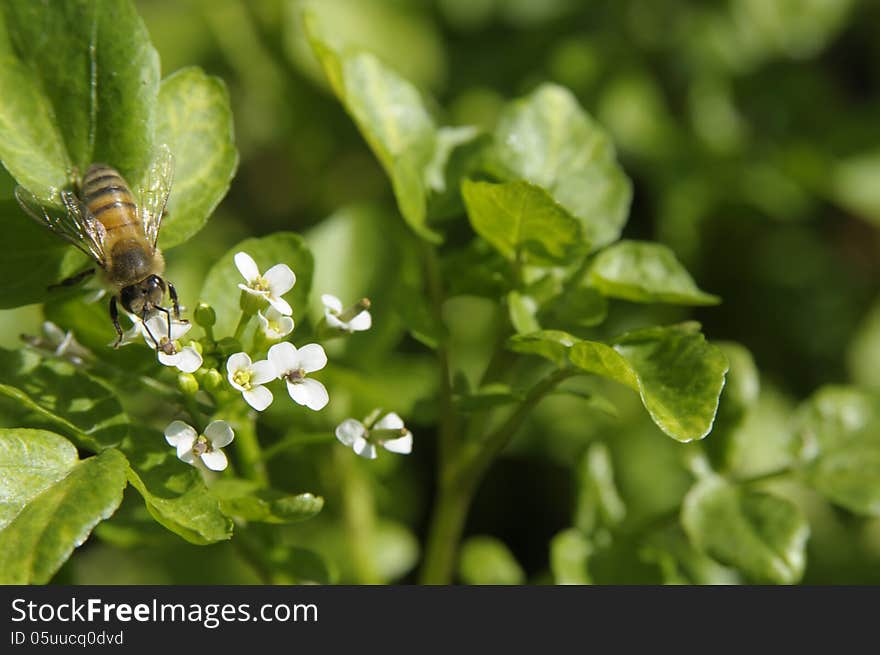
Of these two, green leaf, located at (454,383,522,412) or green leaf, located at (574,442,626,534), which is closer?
green leaf, located at (454,383,522,412)

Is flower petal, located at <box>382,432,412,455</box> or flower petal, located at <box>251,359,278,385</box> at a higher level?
flower petal, located at <box>251,359,278,385</box>

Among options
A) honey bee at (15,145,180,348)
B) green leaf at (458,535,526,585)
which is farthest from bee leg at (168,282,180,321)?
green leaf at (458,535,526,585)

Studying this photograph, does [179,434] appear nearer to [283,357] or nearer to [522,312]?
[283,357]

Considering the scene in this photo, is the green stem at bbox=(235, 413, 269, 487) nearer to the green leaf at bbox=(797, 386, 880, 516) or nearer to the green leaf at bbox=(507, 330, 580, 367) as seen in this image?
the green leaf at bbox=(507, 330, 580, 367)

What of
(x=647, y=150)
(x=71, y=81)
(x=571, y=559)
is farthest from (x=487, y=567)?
(x=647, y=150)

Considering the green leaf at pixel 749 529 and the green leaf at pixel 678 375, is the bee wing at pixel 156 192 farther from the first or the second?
the green leaf at pixel 749 529

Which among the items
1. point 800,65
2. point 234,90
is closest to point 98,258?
point 234,90

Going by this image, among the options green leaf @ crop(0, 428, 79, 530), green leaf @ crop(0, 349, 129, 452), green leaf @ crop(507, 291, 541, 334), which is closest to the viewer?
green leaf @ crop(0, 428, 79, 530)
